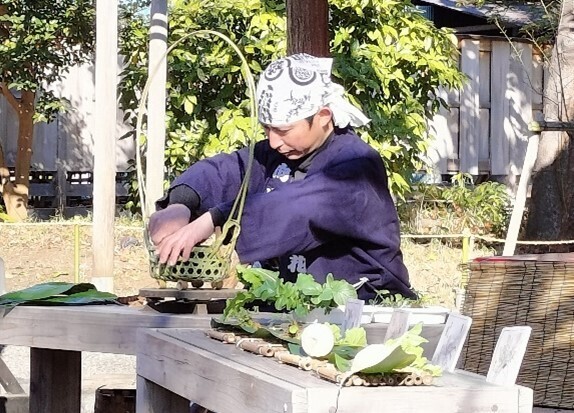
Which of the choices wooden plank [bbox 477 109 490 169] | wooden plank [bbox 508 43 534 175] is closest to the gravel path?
wooden plank [bbox 477 109 490 169]

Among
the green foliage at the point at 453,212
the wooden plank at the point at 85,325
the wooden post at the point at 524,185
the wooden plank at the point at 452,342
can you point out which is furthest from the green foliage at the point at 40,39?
the wooden plank at the point at 452,342

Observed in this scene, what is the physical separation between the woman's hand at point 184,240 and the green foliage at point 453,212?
31.8ft

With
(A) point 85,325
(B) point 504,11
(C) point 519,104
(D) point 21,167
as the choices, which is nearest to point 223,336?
(A) point 85,325

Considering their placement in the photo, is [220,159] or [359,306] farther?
[220,159]

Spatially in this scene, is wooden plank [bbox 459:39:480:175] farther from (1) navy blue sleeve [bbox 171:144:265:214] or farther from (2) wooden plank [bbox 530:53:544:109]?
(1) navy blue sleeve [bbox 171:144:265:214]

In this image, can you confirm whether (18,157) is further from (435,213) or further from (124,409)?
(124,409)

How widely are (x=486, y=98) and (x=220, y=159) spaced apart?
40.7ft

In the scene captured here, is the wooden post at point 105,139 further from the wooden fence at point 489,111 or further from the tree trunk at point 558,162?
the wooden fence at point 489,111

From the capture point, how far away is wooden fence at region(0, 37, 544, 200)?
13992 mm

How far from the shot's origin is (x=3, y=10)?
1212cm

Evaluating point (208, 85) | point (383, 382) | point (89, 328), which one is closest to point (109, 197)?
point (208, 85)

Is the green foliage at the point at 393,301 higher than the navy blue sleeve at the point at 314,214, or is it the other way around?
the navy blue sleeve at the point at 314,214

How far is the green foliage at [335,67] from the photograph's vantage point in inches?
387

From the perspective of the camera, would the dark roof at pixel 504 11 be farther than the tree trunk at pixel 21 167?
Yes
